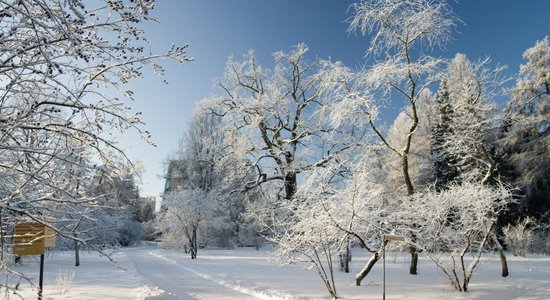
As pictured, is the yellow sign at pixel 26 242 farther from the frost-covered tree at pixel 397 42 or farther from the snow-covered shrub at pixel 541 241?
the snow-covered shrub at pixel 541 241

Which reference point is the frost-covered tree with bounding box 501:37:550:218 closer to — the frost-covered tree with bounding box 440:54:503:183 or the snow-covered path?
the frost-covered tree with bounding box 440:54:503:183

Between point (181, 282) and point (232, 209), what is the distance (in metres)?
26.4

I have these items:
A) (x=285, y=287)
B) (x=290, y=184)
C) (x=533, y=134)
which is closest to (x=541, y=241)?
(x=533, y=134)

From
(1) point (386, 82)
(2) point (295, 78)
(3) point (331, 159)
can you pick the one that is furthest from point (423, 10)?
(2) point (295, 78)

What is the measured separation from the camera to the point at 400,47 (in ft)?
45.8

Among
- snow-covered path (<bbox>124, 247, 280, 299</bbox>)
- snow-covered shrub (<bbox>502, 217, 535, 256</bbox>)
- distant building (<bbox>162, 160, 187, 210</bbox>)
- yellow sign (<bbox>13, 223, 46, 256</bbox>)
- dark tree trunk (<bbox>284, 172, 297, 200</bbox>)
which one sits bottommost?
snow-covered path (<bbox>124, 247, 280, 299</bbox>)

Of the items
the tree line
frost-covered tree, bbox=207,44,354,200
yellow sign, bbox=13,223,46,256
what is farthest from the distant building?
yellow sign, bbox=13,223,46,256

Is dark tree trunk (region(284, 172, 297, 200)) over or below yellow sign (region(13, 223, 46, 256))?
over

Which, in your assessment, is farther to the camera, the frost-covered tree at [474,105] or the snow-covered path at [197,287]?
the frost-covered tree at [474,105]

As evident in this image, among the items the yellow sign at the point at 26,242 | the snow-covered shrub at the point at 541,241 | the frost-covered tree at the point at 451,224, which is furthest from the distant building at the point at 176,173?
the yellow sign at the point at 26,242

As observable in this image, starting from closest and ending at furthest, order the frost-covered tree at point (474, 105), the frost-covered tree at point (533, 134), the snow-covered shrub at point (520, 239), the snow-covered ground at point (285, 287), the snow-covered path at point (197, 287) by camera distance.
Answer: the snow-covered ground at point (285, 287) < the snow-covered path at point (197, 287) < the frost-covered tree at point (474, 105) < the snow-covered shrub at point (520, 239) < the frost-covered tree at point (533, 134)

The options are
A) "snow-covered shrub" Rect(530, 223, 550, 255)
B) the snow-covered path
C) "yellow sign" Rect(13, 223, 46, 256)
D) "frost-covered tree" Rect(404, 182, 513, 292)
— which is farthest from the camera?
"snow-covered shrub" Rect(530, 223, 550, 255)

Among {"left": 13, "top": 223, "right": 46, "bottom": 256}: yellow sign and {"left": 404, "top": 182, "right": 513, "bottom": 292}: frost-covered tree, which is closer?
{"left": 13, "top": 223, "right": 46, "bottom": 256}: yellow sign

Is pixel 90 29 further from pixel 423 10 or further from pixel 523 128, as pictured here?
pixel 523 128
